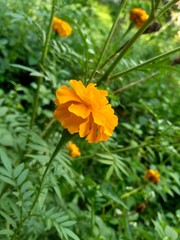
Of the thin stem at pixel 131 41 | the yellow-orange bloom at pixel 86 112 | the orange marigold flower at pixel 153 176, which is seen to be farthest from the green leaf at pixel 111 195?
the yellow-orange bloom at pixel 86 112

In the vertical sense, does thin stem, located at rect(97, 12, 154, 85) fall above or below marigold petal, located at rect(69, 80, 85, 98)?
above

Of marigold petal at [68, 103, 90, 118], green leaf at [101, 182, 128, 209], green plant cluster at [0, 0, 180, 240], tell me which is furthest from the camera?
green leaf at [101, 182, 128, 209]

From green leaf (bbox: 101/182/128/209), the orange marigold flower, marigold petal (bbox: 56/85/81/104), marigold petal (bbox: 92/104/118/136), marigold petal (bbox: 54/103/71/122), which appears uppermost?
marigold petal (bbox: 56/85/81/104)

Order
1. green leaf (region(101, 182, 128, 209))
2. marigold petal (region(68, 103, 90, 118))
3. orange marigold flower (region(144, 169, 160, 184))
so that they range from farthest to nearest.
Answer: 1. orange marigold flower (region(144, 169, 160, 184))
2. green leaf (region(101, 182, 128, 209))
3. marigold petal (region(68, 103, 90, 118))

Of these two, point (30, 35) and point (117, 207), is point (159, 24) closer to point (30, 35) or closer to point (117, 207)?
point (117, 207)

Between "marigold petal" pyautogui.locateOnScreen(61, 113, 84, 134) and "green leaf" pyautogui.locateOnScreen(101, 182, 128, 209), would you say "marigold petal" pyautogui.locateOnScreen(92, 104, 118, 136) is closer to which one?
"marigold petal" pyautogui.locateOnScreen(61, 113, 84, 134)

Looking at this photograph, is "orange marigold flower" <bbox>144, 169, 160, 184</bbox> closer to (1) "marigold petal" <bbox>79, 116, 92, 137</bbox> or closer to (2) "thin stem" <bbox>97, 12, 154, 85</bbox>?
(2) "thin stem" <bbox>97, 12, 154, 85</bbox>

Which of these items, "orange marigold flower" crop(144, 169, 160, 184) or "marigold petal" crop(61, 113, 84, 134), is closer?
"marigold petal" crop(61, 113, 84, 134)

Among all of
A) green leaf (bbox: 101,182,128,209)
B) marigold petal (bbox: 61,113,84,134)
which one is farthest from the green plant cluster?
marigold petal (bbox: 61,113,84,134)
